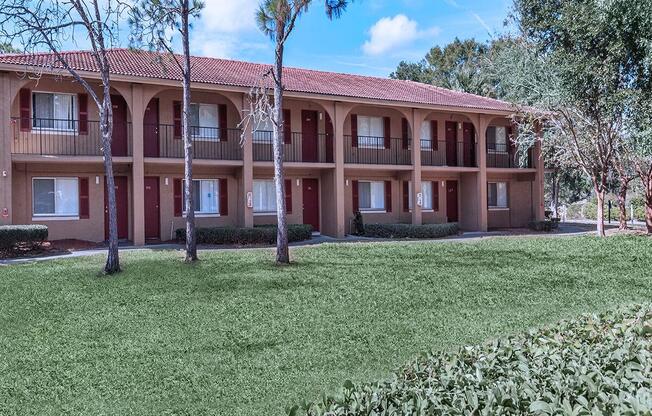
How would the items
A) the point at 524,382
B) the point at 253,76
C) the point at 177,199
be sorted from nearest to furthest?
the point at 524,382 → the point at 177,199 → the point at 253,76

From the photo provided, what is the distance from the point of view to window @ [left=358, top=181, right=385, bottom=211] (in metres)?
25.6

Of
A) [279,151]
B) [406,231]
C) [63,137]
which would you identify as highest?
[63,137]

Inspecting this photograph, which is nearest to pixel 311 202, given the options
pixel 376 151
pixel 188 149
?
pixel 376 151

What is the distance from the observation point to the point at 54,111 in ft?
63.5

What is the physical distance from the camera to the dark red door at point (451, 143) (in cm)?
2758

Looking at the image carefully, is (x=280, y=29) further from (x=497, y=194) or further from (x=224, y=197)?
(x=497, y=194)

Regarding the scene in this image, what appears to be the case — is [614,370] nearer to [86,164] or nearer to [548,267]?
[548,267]

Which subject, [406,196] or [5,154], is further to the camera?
[406,196]

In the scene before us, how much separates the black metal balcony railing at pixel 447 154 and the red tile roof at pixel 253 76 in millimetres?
2183

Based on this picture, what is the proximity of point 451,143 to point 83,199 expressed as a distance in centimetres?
1707

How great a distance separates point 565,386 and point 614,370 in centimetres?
56

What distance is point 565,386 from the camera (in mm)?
2936

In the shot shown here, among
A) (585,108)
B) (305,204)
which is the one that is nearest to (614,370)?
(585,108)

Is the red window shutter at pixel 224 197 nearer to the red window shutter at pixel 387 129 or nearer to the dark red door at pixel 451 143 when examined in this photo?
the red window shutter at pixel 387 129
